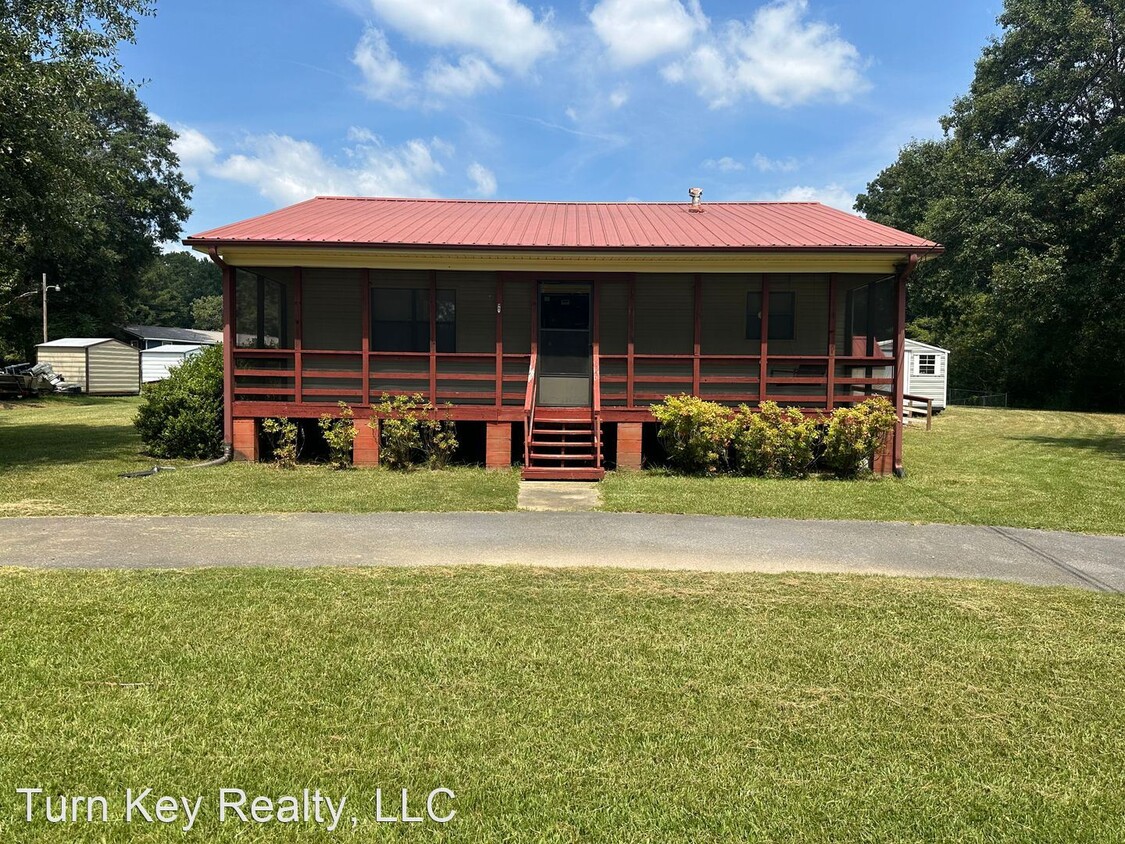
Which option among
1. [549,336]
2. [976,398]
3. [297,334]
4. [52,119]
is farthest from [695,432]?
[976,398]

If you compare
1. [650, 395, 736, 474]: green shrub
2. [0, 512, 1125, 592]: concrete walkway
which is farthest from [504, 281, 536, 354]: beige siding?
[0, 512, 1125, 592]: concrete walkway

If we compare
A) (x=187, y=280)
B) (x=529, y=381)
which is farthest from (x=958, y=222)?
(x=187, y=280)

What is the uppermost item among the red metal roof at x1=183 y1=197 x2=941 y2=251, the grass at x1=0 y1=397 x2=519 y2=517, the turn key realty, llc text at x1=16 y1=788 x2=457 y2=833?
the red metal roof at x1=183 y1=197 x2=941 y2=251

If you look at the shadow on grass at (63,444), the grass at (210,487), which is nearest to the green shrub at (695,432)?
the grass at (210,487)

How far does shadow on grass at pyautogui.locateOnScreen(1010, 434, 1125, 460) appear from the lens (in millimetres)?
14250

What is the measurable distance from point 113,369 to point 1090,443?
1406 inches

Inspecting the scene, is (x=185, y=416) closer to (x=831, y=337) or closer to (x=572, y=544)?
(x=572, y=544)

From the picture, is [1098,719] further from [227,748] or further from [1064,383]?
[1064,383]

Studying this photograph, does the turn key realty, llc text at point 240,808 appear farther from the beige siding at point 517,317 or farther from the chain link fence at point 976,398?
the chain link fence at point 976,398

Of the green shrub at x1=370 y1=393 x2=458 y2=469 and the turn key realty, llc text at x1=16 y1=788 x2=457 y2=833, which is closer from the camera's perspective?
the turn key realty, llc text at x1=16 y1=788 x2=457 y2=833

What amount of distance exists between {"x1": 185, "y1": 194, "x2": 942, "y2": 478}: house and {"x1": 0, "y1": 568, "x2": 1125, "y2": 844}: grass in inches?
228

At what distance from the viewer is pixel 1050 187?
926 inches

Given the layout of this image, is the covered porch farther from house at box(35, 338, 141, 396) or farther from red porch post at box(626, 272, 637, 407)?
house at box(35, 338, 141, 396)

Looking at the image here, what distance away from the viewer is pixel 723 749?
295 centimetres
